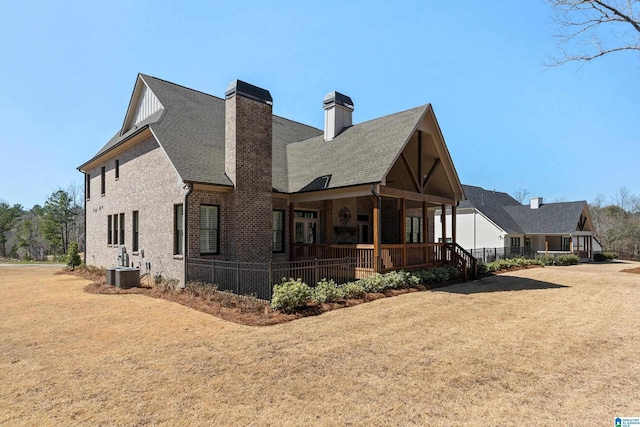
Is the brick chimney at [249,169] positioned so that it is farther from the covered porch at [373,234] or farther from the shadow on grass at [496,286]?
the shadow on grass at [496,286]

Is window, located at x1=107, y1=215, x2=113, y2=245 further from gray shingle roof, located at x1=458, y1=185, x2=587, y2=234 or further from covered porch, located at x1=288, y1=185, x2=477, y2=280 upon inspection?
gray shingle roof, located at x1=458, y1=185, x2=587, y2=234

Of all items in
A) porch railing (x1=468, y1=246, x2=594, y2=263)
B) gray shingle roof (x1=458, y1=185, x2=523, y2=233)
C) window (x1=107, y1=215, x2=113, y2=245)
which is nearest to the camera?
window (x1=107, y1=215, x2=113, y2=245)

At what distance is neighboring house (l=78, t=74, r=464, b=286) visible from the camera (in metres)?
13.1

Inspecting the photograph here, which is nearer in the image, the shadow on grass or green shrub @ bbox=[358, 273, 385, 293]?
green shrub @ bbox=[358, 273, 385, 293]

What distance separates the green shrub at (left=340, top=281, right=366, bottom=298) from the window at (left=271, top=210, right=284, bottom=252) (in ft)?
17.2

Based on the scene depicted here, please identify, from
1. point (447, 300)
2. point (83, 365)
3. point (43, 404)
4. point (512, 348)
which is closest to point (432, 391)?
point (512, 348)

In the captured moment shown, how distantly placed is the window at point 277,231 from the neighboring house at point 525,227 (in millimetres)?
21720

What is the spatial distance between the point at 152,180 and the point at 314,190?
6.47m

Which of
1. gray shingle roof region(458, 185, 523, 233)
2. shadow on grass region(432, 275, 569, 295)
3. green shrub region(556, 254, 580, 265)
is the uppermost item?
gray shingle roof region(458, 185, 523, 233)

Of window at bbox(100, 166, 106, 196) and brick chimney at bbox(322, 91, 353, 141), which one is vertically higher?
brick chimney at bbox(322, 91, 353, 141)

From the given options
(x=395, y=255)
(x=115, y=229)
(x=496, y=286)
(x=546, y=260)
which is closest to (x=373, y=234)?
(x=395, y=255)

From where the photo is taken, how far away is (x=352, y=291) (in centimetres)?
1095

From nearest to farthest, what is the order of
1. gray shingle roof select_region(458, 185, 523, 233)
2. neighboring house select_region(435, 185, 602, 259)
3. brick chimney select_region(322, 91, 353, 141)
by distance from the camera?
brick chimney select_region(322, 91, 353, 141)
neighboring house select_region(435, 185, 602, 259)
gray shingle roof select_region(458, 185, 523, 233)

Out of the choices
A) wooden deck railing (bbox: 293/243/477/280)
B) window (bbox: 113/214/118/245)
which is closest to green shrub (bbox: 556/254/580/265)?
wooden deck railing (bbox: 293/243/477/280)
